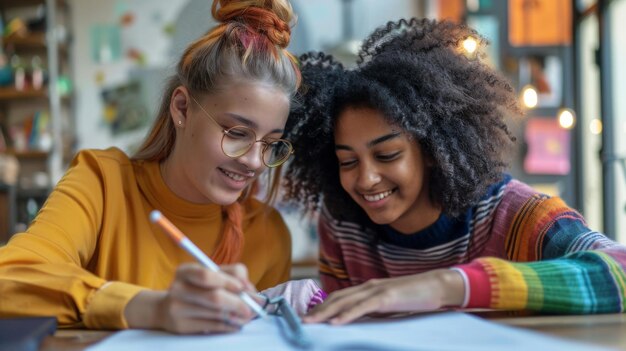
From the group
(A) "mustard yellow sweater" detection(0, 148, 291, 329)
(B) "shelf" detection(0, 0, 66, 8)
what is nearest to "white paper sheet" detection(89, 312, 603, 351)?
(A) "mustard yellow sweater" detection(0, 148, 291, 329)

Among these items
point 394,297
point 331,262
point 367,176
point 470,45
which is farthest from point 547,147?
point 394,297

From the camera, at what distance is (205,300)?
760 mm

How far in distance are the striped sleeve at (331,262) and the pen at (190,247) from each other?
0.72 m

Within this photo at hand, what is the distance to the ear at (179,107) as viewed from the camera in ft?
4.39

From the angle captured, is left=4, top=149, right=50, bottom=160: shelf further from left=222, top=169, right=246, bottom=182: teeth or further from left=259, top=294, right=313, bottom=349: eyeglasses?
left=259, top=294, right=313, bottom=349: eyeglasses

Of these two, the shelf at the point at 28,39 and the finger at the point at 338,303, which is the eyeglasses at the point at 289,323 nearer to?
the finger at the point at 338,303

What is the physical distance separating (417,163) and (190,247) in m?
0.72

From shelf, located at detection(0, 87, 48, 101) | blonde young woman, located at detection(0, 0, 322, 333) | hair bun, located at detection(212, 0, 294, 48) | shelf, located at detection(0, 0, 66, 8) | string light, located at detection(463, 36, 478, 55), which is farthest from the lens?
shelf, located at detection(0, 0, 66, 8)

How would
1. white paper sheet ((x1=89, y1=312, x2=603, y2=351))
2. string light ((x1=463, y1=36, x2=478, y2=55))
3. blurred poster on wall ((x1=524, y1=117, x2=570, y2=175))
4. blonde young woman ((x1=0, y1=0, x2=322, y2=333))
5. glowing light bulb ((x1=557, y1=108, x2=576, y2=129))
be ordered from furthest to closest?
blurred poster on wall ((x1=524, y1=117, x2=570, y2=175)) < glowing light bulb ((x1=557, y1=108, x2=576, y2=129)) < string light ((x1=463, y1=36, x2=478, y2=55)) < blonde young woman ((x1=0, y1=0, x2=322, y2=333)) < white paper sheet ((x1=89, y1=312, x2=603, y2=351))

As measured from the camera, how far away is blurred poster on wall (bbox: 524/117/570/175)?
429cm

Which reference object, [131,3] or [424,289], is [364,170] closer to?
[424,289]

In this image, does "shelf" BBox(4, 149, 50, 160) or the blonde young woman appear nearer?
the blonde young woman

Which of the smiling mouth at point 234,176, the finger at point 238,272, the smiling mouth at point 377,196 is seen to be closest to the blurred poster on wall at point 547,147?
the smiling mouth at point 377,196

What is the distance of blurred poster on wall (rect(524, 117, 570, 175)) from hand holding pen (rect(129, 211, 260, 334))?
378 cm
